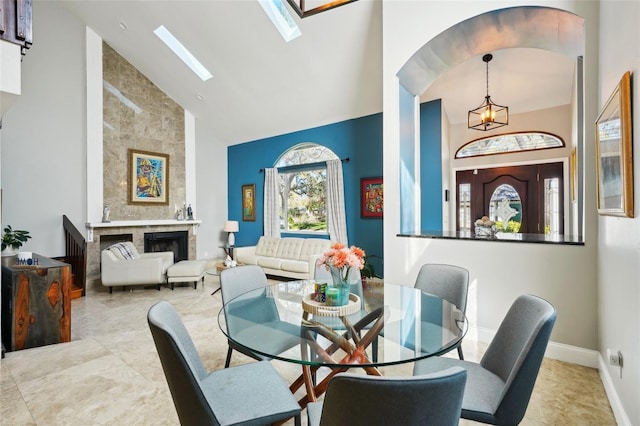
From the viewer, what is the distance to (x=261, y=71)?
5.20 meters

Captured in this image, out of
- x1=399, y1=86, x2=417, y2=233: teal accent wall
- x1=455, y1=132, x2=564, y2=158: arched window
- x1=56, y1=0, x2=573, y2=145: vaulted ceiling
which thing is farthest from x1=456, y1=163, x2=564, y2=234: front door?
x1=399, y1=86, x2=417, y2=233: teal accent wall

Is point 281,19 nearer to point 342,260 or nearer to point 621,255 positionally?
point 342,260

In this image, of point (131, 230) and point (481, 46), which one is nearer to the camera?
point (481, 46)

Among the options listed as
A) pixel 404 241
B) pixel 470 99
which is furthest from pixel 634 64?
pixel 470 99

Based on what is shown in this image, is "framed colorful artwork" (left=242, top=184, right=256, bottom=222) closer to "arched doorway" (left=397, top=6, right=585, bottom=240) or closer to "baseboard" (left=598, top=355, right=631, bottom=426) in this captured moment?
"arched doorway" (left=397, top=6, right=585, bottom=240)

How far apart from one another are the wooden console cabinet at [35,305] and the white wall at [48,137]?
106 inches

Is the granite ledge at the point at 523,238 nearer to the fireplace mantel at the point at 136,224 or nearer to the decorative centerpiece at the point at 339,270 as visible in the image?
the decorative centerpiece at the point at 339,270

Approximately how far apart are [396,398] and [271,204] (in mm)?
6237

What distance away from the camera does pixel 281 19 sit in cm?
442

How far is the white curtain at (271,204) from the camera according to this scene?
268 inches

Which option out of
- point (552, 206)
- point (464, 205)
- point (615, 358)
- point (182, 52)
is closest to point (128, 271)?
point (182, 52)

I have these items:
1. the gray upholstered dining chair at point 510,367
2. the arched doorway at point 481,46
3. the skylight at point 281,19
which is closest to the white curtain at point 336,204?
the arched doorway at point 481,46

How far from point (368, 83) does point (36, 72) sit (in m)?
5.39

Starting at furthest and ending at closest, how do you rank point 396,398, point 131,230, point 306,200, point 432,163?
point 306,200 < point 131,230 < point 432,163 < point 396,398
